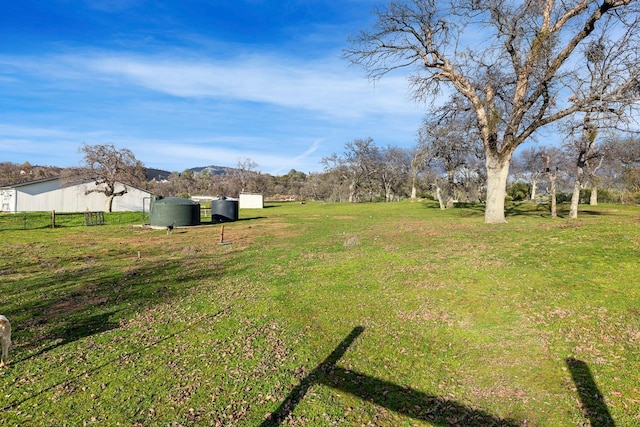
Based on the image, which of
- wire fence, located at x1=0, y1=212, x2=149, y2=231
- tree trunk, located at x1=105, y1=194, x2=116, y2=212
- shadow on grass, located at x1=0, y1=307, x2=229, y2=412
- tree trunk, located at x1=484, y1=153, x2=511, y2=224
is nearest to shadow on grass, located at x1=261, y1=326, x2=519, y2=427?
shadow on grass, located at x1=0, y1=307, x2=229, y2=412

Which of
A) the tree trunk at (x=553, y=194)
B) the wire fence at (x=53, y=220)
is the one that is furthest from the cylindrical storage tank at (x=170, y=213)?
the tree trunk at (x=553, y=194)

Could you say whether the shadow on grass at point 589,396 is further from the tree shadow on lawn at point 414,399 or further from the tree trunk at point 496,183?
the tree trunk at point 496,183

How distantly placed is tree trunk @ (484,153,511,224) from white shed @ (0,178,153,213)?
1733 inches

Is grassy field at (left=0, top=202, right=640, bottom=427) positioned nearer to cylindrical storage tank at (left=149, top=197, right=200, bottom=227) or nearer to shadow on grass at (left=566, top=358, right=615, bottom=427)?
shadow on grass at (left=566, top=358, right=615, bottom=427)

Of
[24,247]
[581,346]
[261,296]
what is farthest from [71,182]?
[581,346]

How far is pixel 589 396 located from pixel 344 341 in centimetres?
375

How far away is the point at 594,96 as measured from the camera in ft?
48.3

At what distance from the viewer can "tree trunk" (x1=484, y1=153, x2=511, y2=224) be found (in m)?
17.9

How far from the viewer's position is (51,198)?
153 feet

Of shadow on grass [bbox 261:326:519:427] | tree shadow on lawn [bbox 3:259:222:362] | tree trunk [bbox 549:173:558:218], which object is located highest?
tree trunk [bbox 549:173:558:218]

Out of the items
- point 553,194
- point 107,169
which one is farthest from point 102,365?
point 107,169

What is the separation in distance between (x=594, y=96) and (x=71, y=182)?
2152 inches

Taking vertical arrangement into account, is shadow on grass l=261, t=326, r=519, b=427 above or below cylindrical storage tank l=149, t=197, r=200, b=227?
below

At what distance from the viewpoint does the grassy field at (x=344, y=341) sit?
464 cm
